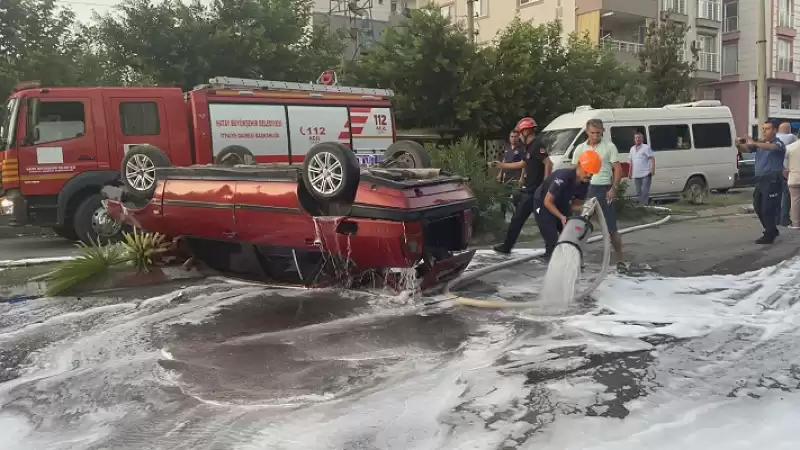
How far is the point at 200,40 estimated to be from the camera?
1747 centimetres

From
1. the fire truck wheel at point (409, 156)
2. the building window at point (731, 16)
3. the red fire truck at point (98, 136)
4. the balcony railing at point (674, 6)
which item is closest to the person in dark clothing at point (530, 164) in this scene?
the fire truck wheel at point (409, 156)

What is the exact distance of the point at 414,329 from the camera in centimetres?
525

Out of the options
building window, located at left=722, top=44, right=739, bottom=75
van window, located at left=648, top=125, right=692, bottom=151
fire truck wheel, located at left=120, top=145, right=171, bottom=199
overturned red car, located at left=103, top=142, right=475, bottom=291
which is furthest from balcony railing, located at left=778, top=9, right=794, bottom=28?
fire truck wheel, located at left=120, top=145, right=171, bottom=199

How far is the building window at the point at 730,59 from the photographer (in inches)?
1465

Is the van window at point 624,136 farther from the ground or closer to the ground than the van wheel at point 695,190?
farther from the ground

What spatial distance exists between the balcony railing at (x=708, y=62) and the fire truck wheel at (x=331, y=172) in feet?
112

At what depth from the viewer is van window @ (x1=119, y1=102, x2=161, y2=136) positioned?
11.1 meters

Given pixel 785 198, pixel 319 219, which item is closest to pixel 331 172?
pixel 319 219

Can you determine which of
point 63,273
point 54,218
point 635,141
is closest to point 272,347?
point 63,273

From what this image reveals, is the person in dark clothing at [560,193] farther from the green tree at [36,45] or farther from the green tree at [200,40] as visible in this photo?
the green tree at [36,45]

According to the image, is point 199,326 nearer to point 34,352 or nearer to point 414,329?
point 34,352

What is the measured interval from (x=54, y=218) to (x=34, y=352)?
6.46 m

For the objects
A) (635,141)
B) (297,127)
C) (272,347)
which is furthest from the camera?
(635,141)

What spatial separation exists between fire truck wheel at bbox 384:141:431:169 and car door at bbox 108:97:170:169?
4957mm
